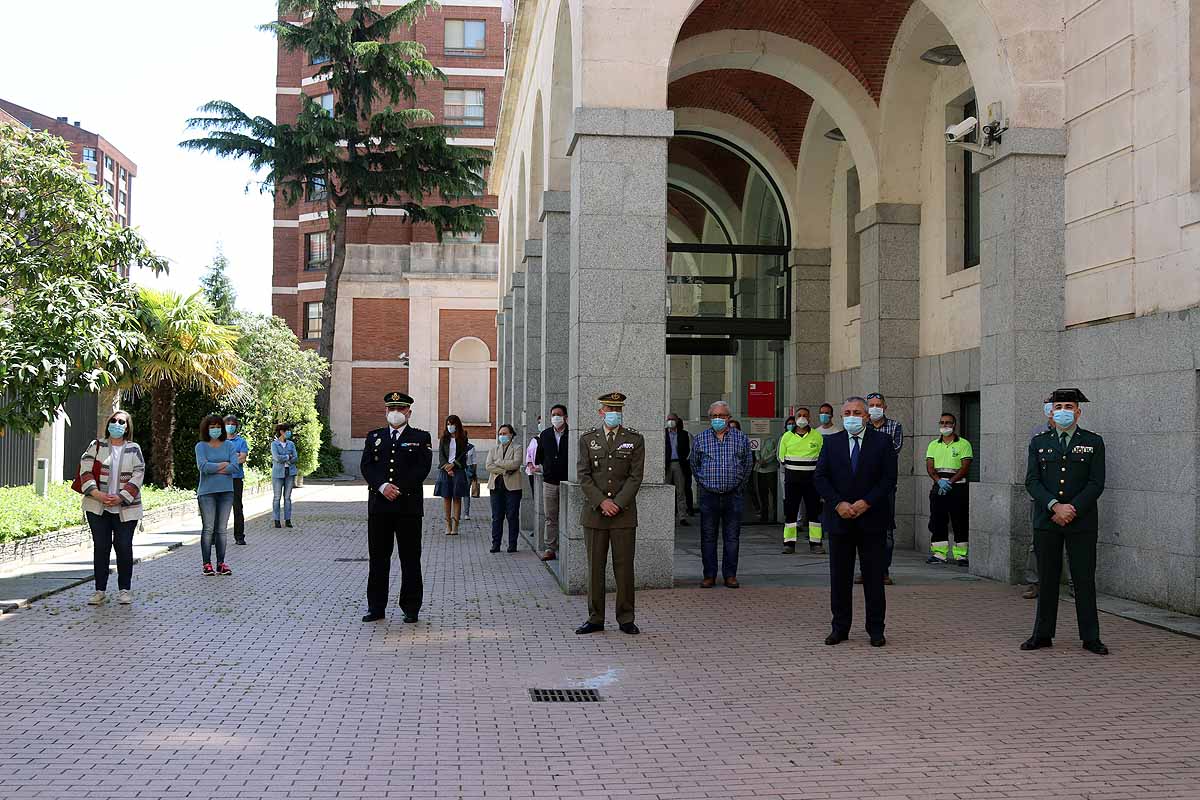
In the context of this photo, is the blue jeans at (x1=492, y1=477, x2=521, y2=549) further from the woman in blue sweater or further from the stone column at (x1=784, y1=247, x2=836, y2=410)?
the stone column at (x1=784, y1=247, x2=836, y2=410)

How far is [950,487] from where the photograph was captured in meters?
13.2

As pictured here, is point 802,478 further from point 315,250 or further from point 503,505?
point 315,250

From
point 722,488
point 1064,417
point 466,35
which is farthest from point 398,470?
point 466,35

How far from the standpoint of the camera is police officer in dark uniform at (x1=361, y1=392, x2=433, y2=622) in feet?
32.9

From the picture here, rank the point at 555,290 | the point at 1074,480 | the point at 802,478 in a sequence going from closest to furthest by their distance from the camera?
the point at 1074,480 < the point at 802,478 < the point at 555,290

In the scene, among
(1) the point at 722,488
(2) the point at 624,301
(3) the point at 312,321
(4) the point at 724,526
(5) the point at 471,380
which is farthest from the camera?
(3) the point at 312,321

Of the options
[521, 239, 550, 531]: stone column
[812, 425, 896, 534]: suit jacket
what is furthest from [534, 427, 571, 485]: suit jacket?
[812, 425, 896, 534]: suit jacket

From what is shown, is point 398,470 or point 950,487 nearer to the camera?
point 398,470

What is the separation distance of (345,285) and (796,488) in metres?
33.9

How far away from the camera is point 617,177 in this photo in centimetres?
1159

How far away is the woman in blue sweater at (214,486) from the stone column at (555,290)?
4.41 metres

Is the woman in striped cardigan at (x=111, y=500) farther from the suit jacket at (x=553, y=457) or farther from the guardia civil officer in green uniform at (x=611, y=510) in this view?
the suit jacket at (x=553, y=457)

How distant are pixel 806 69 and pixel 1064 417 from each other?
360 inches

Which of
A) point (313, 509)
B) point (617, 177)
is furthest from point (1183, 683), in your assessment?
point (313, 509)
